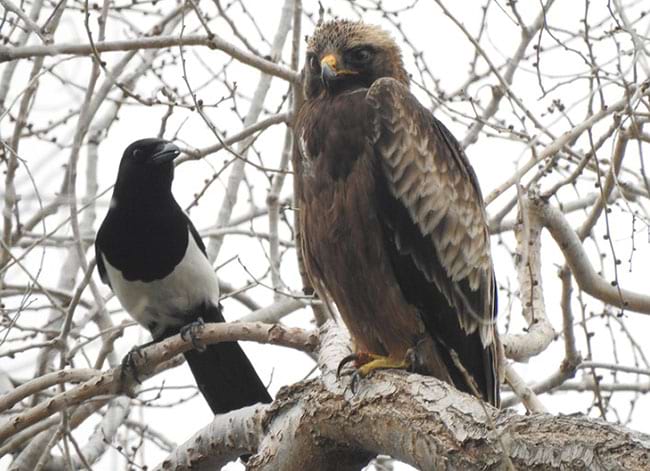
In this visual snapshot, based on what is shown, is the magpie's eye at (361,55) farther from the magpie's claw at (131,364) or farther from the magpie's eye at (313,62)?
the magpie's claw at (131,364)

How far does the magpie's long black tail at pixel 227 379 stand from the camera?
→ 5.89 meters

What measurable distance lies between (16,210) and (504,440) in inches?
116

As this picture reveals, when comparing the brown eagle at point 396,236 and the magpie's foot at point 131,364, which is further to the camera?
the magpie's foot at point 131,364

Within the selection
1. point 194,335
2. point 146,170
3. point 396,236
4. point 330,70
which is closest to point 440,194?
point 396,236

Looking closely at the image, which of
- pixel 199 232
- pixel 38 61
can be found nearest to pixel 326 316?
pixel 199 232

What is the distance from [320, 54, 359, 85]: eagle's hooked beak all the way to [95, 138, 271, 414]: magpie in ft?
5.16

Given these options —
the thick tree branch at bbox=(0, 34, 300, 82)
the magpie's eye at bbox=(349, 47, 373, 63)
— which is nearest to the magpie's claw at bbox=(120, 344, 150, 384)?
the thick tree branch at bbox=(0, 34, 300, 82)

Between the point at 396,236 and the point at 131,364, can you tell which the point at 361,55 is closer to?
the point at 396,236

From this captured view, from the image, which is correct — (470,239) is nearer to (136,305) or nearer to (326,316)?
(326,316)

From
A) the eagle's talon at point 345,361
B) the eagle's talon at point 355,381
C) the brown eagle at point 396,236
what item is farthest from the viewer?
the brown eagle at point 396,236

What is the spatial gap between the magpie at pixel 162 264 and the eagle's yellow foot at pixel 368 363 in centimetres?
188

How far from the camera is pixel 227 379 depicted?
5.93m

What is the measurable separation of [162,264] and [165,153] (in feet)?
2.21

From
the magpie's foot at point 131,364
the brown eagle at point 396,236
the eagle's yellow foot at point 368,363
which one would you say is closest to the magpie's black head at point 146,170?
the magpie's foot at point 131,364
